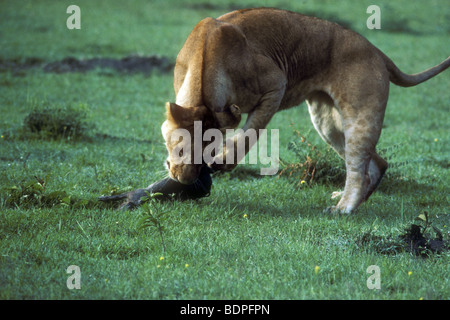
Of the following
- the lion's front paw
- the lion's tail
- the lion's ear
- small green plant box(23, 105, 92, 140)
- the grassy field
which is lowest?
the lion's front paw

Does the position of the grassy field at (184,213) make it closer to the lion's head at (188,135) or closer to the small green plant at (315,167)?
the small green plant at (315,167)

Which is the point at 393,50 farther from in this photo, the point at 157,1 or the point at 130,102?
the point at 157,1

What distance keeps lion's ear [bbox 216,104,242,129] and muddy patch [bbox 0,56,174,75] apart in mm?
8334

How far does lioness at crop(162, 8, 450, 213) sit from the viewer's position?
17.5 ft

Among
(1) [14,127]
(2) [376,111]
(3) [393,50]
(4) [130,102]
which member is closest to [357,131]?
(2) [376,111]

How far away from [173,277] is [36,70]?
31.7 ft

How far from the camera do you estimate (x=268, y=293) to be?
3.85m

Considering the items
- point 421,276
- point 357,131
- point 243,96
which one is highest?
point 243,96

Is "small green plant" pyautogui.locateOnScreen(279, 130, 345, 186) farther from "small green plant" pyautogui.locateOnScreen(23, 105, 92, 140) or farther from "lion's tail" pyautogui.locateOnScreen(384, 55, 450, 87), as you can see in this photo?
"small green plant" pyautogui.locateOnScreen(23, 105, 92, 140)

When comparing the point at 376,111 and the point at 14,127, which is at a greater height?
the point at 376,111

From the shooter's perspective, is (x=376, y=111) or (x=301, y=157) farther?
(x=301, y=157)

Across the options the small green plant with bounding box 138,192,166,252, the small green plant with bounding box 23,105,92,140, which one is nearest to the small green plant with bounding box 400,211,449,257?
the small green plant with bounding box 138,192,166,252

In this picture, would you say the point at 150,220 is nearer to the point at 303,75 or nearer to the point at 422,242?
the point at 422,242

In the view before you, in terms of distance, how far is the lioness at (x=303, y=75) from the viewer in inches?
210
